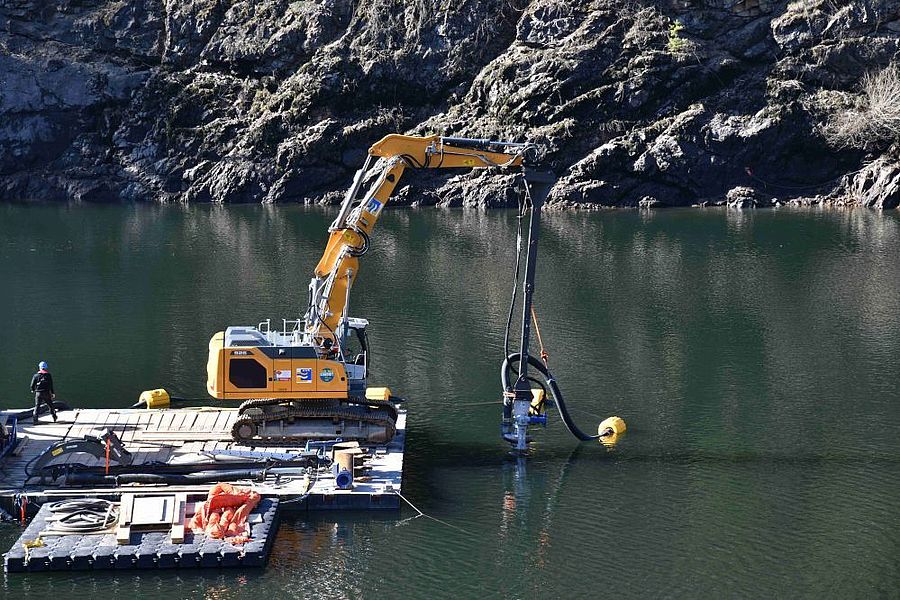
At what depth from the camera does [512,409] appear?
110 feet

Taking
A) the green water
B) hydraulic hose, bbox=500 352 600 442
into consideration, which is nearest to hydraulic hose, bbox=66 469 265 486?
the green water

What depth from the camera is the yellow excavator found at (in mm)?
31141

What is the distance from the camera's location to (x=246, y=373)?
31078 mm

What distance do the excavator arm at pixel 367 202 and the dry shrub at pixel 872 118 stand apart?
267 feet

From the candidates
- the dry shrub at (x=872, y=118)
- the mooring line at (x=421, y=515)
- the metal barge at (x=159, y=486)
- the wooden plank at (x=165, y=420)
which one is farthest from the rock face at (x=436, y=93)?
the mooring line at (x=421, y=515)

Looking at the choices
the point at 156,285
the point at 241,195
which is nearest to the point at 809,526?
the point at 156,285

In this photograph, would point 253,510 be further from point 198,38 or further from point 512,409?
point 198,38

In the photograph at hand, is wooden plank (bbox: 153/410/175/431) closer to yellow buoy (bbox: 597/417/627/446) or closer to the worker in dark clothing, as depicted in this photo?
the worker in dark clothing

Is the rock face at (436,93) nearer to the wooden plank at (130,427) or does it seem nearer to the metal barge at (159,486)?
the wooden plank at (130,427)

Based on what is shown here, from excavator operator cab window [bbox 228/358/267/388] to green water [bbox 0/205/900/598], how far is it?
4.67 metres

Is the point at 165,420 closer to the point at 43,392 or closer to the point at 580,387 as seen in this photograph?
the point at 43,392

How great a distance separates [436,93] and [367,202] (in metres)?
91.5

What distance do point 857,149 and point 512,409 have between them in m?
85.7

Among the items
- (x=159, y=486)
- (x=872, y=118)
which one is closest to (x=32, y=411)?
(x=159, y=486)
